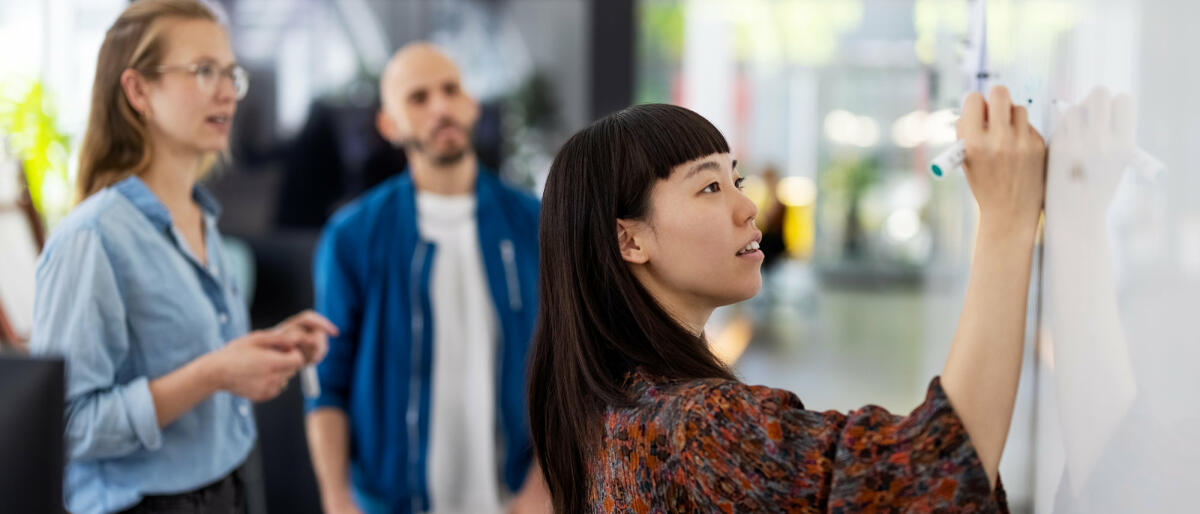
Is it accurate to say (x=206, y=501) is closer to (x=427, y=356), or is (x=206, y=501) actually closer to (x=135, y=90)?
(x=135, y=90)

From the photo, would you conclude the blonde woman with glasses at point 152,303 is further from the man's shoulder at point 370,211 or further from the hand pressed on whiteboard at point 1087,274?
the hand pressed on whiteboard at point 1087,274

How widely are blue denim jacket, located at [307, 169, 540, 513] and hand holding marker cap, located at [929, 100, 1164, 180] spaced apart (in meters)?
1.87

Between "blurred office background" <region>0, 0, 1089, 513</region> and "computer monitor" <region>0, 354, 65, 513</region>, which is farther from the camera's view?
"blurred office background" <region>0, 0, 1089, 513</region>

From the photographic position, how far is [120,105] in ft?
5.83

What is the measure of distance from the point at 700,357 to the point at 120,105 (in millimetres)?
1121

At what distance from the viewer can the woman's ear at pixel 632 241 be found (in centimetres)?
127

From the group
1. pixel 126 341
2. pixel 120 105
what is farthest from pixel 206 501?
pixel 120 105

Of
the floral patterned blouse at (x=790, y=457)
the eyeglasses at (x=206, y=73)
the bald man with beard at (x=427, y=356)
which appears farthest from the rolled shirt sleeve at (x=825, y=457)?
the bald man with beard at (x=427, y=356)

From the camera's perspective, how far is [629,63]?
4.46 metres

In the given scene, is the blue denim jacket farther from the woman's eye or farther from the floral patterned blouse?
the floral patterned blouse

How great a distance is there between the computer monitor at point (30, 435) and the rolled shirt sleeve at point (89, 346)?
431mm

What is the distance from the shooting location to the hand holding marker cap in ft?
3.12

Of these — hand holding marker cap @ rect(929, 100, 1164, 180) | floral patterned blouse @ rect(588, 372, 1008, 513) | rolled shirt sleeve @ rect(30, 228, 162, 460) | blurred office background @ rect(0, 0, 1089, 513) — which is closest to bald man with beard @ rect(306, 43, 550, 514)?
blurred office background @ rect(0, 0, 1089, 513)

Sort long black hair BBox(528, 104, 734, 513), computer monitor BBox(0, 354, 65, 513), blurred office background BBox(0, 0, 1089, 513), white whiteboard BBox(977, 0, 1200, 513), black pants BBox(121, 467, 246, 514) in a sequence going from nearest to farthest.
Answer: white whiteboard BBox(977, 0, 1200, 513)
computer monitor BBox(0, 354, 65, 513)
long black hair BBox(528, 104, 734, 513)
black pants BBox(121, 467, 246, 514)
blurred office background BBox(0, 0, 1089, 513)
